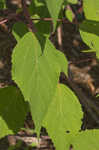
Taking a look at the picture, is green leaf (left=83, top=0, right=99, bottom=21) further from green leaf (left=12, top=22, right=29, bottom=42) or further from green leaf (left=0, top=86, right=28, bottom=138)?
green leaf (left=0, top=86, right=28, bottom=138)

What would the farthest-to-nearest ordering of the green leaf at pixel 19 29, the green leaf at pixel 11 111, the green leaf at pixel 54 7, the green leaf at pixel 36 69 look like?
the green leaf at pixel 11 111
the green leaf at pixel 19 29
the green leaf at pixel 36 69
the green leaf at pixel 54 7

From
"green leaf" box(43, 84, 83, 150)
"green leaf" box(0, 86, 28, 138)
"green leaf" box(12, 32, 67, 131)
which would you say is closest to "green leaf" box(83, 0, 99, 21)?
"green leaf" box(12, 32, 67, 131)

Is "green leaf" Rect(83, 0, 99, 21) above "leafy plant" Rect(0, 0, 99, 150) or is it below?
above

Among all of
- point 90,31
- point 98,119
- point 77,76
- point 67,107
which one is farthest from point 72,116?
point 77,76

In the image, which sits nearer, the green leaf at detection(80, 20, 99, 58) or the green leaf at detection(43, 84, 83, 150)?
the green leaf at detection(80, 20, 99, 58)

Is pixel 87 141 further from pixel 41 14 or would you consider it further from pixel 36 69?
pixel 41 14

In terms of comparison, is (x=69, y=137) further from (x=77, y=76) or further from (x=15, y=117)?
(x=77, y=76)

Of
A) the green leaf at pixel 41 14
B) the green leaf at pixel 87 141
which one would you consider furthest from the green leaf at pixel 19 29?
the green leaf at pixel 87 141

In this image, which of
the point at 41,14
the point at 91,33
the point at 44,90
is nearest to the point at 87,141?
the point at 44,90

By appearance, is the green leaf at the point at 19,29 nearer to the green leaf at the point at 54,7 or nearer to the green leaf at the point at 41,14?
the green leaf at the point at 41,14
